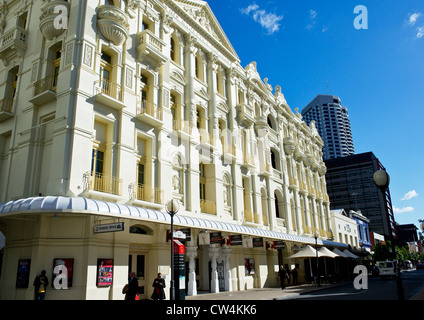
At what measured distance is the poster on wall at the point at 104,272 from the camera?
1356 centimetres

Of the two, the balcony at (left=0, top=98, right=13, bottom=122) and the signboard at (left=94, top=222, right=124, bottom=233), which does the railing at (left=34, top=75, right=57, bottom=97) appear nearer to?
the balcony at (left=0, top=98, right=13, bottom=122)

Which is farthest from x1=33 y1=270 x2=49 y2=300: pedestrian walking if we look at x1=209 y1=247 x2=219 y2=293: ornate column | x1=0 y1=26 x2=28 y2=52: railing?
x1=0 y1=26 x2=28 y2=52: railing

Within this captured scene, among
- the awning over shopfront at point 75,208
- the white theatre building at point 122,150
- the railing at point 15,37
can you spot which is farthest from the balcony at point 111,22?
the awning over shopfront at point 75,208

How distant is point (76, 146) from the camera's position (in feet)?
46.2

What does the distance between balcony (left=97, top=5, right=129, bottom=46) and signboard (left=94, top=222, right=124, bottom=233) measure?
31.0 ft

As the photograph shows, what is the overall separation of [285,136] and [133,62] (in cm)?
2205

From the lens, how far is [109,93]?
645 inches

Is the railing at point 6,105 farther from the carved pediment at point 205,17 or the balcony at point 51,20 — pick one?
the carved pediment at point 205,17

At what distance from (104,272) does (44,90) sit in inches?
A: 356

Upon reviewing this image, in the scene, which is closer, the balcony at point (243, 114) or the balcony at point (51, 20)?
the balcony at point (51, 20)

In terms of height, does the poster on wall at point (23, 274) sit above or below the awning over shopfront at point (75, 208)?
below

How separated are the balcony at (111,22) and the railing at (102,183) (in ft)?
23.1

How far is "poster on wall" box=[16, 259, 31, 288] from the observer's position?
1328 cm

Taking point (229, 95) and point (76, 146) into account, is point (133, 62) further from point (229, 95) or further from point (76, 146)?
point (229, 95)
